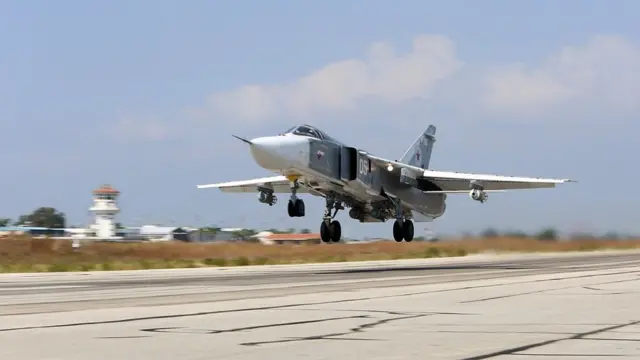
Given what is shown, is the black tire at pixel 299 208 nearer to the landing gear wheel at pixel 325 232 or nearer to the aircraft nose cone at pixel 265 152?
the aircraft nose cone at pixel 265 152

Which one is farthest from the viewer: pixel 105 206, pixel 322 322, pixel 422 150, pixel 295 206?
pixel 105 206

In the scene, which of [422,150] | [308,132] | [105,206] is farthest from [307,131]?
[105,206]

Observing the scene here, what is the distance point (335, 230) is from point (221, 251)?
1088 centimetres

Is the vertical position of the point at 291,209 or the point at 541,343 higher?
the point at 291,209

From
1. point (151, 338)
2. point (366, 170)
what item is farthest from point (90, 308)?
point (366, 170)

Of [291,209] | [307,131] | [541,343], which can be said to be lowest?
[541,343]

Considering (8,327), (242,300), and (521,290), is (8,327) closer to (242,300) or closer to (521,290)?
(242,300)

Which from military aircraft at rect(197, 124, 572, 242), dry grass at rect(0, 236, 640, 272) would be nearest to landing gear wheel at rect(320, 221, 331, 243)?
military aircraft at rect(197, 124, 572, 242)

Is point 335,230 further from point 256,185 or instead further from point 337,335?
point 337,335

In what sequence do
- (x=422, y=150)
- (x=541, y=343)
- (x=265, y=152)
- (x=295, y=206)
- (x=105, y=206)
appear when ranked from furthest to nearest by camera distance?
(x=105, y=206) < (x=422, y=150) < (x=295, y=206) < (x=265, y=152) < (x=541, y=343)

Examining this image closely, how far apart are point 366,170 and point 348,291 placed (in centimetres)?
1606

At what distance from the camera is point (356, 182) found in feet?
113

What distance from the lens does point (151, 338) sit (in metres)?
10.8

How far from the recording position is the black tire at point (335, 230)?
3794 cm
